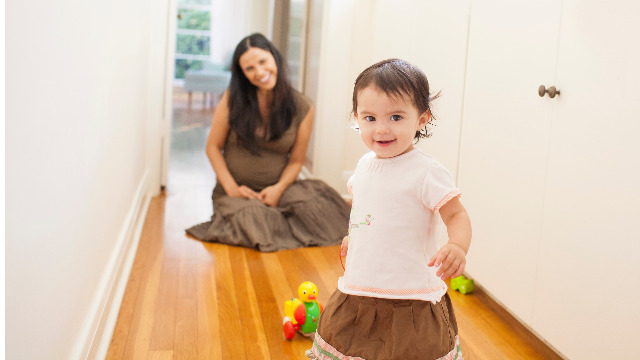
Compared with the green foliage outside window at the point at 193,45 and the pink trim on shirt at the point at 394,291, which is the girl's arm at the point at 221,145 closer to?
the pink trim on shirt at the point at 394,291

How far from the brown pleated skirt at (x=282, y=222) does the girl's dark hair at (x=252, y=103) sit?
295 millimetres

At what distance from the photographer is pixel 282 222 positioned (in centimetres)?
297

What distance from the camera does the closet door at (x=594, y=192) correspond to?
1440 millimetres

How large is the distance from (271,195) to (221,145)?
0.35 metres

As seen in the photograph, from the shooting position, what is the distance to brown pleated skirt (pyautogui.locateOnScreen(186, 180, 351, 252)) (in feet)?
9.36

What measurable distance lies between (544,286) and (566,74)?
1.78ft

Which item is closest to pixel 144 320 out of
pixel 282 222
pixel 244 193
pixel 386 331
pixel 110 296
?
pixel 110 296

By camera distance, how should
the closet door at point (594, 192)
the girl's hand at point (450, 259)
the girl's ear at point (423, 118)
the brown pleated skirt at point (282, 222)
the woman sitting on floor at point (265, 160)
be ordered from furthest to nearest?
1. the woman sitting on floor at point (265, 160)
2. the brown pleated skirt at point (282, 222)
3. the closet door at point (594, 192)
4. the girl's ear at point (423, 118)
5. the girl's hand at point (450, 259)

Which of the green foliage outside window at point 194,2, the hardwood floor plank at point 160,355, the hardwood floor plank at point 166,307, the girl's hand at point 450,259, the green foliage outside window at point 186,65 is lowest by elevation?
the hardwood floor plank at point 160,355

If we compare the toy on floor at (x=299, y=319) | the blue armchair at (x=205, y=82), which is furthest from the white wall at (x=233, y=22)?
the toy on floor at (x=299, y=319)

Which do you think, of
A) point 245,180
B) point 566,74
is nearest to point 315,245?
point 245,180

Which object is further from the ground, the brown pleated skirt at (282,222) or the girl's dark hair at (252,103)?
the girl's dark hair at (252,103)

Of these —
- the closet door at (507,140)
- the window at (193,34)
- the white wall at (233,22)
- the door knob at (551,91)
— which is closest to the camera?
the door knob at (551,91)

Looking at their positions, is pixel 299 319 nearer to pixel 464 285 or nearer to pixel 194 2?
pixel 464 285
